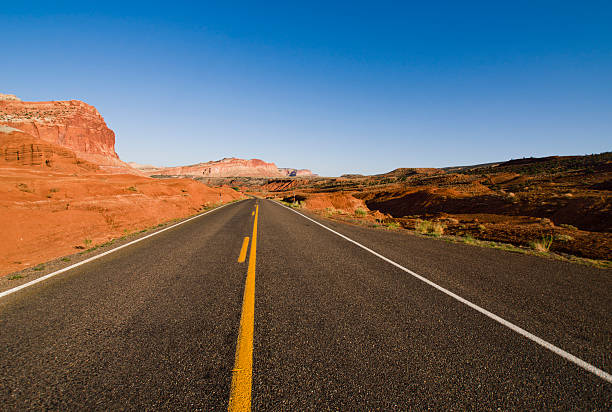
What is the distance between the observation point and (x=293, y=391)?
182 centimetres

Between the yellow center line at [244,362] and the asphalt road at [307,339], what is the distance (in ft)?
0.16

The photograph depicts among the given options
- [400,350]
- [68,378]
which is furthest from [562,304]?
[68,378]

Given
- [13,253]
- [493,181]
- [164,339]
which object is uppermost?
[493,181]

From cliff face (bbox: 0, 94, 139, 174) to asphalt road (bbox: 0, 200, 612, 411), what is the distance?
66.3 metres

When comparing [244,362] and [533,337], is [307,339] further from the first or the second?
[533,337]

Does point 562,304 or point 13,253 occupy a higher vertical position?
point 562,304

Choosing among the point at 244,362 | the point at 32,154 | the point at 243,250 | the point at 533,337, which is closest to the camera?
the point at 244,362

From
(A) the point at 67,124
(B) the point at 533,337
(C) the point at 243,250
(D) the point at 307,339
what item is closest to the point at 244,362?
(D) the point at 307,339

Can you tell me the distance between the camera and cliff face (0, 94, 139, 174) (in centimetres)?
5584

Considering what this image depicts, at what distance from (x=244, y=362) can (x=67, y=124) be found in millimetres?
96880

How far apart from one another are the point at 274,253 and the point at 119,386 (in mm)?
4124

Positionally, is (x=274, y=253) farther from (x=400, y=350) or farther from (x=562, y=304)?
(x=562, y=304)

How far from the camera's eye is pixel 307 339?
2488 mm

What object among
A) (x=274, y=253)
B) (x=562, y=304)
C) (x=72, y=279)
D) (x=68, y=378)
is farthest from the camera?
(x=274, y=253)
